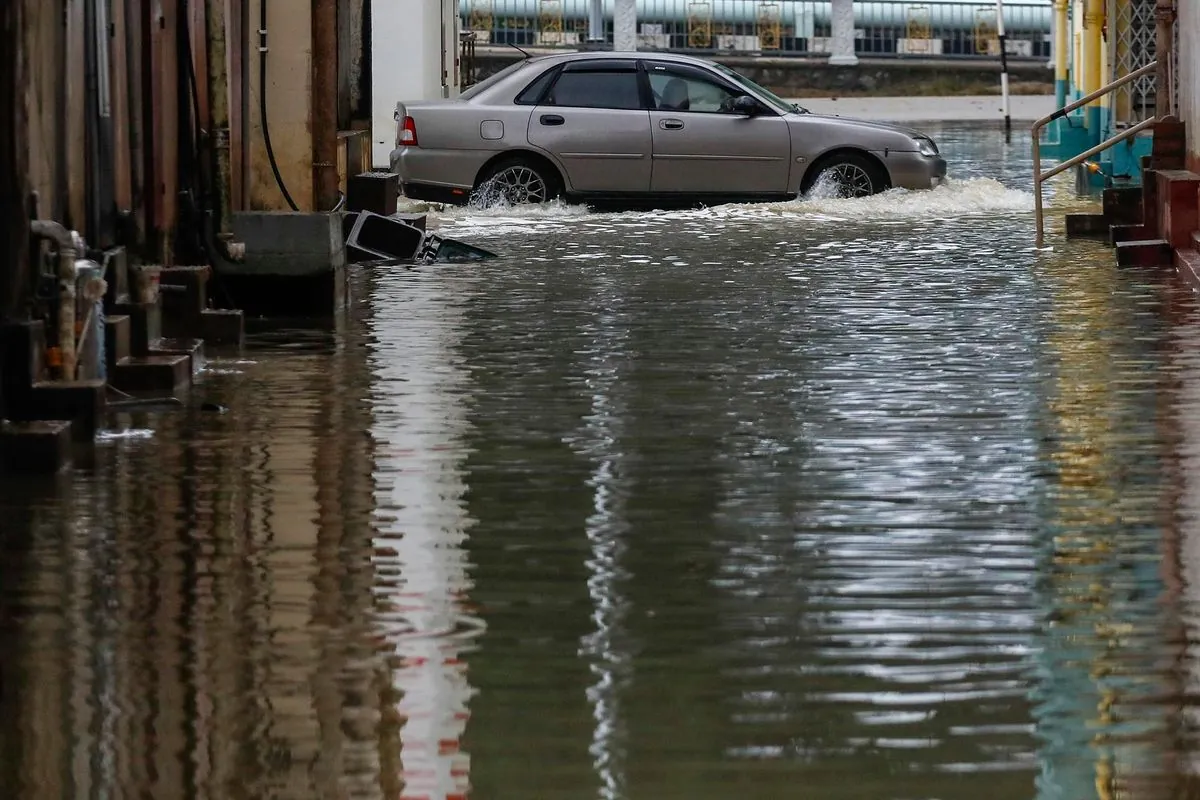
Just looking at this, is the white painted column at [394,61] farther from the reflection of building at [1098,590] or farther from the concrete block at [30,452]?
the concrete block at [30,452]

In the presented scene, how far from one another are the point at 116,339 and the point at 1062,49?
30.6 meters

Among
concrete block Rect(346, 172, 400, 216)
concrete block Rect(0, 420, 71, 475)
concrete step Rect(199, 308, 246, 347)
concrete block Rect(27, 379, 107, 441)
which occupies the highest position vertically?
concrete block Rect(346, 172, 400, 216)

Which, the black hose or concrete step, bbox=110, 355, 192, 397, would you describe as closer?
concrete step, bbox=110, 355, 192, 397

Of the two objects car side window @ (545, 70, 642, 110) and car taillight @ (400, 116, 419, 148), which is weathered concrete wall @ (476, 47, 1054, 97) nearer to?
car side window @ (545, 70, 642, 110)

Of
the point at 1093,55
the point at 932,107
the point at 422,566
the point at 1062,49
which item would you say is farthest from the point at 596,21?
the point at 422,566

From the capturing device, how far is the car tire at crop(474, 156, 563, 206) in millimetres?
20047

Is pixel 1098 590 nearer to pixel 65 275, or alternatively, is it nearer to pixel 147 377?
pixel 65 275

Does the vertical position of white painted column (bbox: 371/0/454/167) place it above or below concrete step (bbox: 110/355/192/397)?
above

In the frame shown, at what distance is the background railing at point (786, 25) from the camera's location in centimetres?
5434

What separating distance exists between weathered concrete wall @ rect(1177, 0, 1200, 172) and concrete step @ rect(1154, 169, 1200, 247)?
343mm

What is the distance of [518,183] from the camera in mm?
20219

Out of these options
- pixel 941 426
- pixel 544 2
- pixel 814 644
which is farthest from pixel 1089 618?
pixel 544 2

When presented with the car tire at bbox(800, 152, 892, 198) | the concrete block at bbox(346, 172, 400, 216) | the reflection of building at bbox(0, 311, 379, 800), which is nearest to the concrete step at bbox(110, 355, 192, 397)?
the reflection of building at bbox(0, 311, 379, 800)

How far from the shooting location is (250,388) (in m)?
10.1
